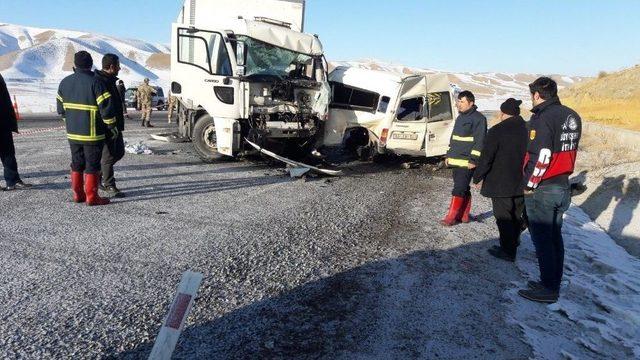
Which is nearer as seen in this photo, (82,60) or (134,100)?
(82,60)

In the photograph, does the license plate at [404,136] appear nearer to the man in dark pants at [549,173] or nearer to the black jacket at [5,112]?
the man in dark pants at [549,173]

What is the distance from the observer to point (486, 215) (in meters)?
6.26

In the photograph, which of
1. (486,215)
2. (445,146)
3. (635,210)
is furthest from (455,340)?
(445,146)

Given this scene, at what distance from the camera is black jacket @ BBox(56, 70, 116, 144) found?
5.00 meters

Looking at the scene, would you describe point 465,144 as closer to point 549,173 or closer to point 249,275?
point 549,173

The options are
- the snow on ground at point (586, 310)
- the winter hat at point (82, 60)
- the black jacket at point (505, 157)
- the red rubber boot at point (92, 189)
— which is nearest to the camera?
the snow on ground at point (586, 310)

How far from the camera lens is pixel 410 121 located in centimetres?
892

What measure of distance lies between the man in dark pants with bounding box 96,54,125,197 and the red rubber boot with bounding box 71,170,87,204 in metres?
0.42

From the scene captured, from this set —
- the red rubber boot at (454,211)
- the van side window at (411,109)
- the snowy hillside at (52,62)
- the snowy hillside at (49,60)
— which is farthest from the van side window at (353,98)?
the snowy hillside at (49,60)

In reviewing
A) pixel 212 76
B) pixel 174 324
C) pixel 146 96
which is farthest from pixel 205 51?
pixel 174 324

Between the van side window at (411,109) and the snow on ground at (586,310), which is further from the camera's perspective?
the van side window at (411,109)

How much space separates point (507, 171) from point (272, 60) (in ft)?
18.1

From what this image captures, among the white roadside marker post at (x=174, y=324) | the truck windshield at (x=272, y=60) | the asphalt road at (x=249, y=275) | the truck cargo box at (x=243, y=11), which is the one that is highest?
the truck cargo box at (x=243, y=11)

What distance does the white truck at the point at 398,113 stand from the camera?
887 cm
